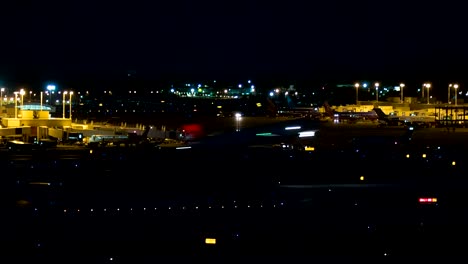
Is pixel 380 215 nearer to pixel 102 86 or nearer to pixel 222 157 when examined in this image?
pixel 222 157

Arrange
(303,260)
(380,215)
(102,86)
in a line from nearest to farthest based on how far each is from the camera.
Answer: (303,260)
(380,215)
(102,86)

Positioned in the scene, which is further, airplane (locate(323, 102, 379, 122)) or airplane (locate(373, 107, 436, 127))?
airplane (locate(323, 102, 379, 122))

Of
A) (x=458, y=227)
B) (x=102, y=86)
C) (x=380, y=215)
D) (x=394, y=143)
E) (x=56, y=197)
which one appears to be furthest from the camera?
(x=102, y=86)

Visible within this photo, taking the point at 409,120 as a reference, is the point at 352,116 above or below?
above

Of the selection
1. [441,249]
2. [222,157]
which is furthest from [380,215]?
[222,157]

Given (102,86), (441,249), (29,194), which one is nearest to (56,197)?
(29,194)

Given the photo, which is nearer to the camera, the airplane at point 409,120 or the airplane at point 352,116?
the airplane at point 409,120

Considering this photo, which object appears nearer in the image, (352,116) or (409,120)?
(409,120)

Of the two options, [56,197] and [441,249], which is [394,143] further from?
[441,249]

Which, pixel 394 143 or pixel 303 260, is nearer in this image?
pixel 303 260
